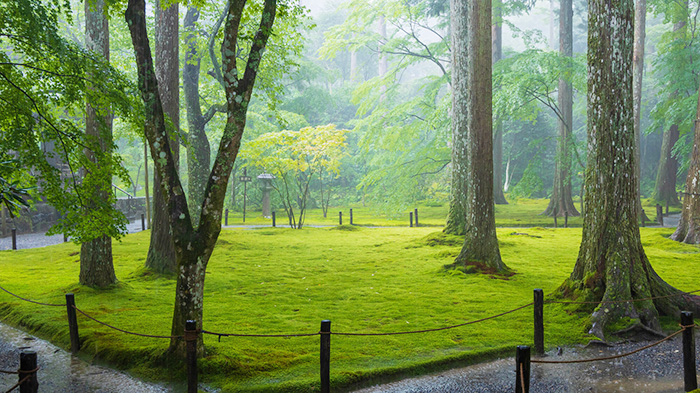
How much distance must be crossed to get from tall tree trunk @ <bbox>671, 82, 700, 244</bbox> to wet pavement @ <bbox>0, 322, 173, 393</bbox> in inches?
479

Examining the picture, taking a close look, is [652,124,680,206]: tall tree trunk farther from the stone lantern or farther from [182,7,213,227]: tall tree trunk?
[182,7,213,227]: tall tree trunk

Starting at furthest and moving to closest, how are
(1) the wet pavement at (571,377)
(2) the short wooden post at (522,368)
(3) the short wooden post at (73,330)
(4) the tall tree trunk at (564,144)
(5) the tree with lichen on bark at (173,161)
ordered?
(4) the tall tree trunk at (564,144)
(3) the short wooden post at (73,330)
(5) the tree with lichen on bark at (173,161)
(1) the wet pavement at (571,377)
(2) the short wooden post at (522,368)

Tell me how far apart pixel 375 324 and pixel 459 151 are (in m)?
8.26

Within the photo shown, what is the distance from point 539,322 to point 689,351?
4.49ft

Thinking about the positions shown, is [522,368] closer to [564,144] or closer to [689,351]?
[689,351]

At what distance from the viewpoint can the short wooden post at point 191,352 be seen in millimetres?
4473

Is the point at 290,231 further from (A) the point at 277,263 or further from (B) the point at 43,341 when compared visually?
(B) the point at 43,341

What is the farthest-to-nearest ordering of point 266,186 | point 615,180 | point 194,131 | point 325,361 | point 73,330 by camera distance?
point 266,186 < point 194,131 < point 615,180 < point 73,330 < point 325,361

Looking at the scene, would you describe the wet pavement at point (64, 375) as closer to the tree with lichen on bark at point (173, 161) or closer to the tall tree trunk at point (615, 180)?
the tree with lichen on bark at point (173, 161)

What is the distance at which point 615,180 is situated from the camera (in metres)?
6.55

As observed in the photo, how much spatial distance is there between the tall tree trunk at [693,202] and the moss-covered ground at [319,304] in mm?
507

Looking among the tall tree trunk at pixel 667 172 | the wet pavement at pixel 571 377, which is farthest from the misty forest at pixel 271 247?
the tall tree trunk at pixel 667 172

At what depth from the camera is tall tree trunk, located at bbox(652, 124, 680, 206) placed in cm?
2325

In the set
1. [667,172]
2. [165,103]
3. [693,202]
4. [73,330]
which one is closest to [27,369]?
[73,330]
